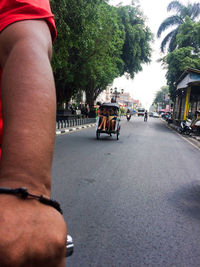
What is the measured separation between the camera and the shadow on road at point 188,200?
2.99 metres

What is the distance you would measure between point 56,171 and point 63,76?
1439cm

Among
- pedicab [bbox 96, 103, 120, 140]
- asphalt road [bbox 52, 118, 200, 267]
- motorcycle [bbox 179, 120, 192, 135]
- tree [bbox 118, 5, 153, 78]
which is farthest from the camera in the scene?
tree [bbox 118, 5, 153, 78]

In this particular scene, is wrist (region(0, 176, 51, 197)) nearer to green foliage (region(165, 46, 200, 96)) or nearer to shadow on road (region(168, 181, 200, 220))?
shadow on road (region(168, 181, 200, 220))

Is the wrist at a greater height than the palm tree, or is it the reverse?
the palm tree

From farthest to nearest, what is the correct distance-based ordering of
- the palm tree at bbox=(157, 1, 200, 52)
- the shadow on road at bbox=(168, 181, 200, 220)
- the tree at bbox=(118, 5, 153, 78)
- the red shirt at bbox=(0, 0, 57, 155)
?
the palm tree at bbox=(157, 1, 200, 52), the tree at bbox=(118, 5, 153, 78), the shadow on road at bbox=(168, 181, 200, 220), the red shirt at bbox=(0, 0, 57, 155)

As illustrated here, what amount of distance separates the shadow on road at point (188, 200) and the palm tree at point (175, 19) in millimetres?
26021

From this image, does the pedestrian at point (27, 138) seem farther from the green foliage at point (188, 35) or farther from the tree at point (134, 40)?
the tree at point (134, 40)

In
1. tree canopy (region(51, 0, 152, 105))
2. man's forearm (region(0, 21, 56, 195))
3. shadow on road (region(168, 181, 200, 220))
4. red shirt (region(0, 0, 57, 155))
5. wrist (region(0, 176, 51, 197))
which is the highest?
tree canopy (region(51, 0, 152, 105))

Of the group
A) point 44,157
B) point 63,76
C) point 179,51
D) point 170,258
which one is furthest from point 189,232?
point 179,51

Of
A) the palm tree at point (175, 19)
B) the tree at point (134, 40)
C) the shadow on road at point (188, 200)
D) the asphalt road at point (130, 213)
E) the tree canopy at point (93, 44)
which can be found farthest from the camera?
the palm tree at point (175, 19)

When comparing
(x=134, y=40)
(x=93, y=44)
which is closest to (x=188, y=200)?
(x=93, y=44)

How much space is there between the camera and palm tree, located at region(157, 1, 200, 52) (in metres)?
25.6

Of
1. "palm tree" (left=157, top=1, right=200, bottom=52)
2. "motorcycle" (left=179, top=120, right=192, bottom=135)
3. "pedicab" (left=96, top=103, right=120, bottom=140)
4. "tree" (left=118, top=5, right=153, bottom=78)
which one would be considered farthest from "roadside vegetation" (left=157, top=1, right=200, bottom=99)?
Answer: "pedicab" (left=96, top=103, right=120, bottom=140)

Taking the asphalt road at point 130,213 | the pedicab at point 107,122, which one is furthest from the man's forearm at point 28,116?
the pedicab at point 107,122
